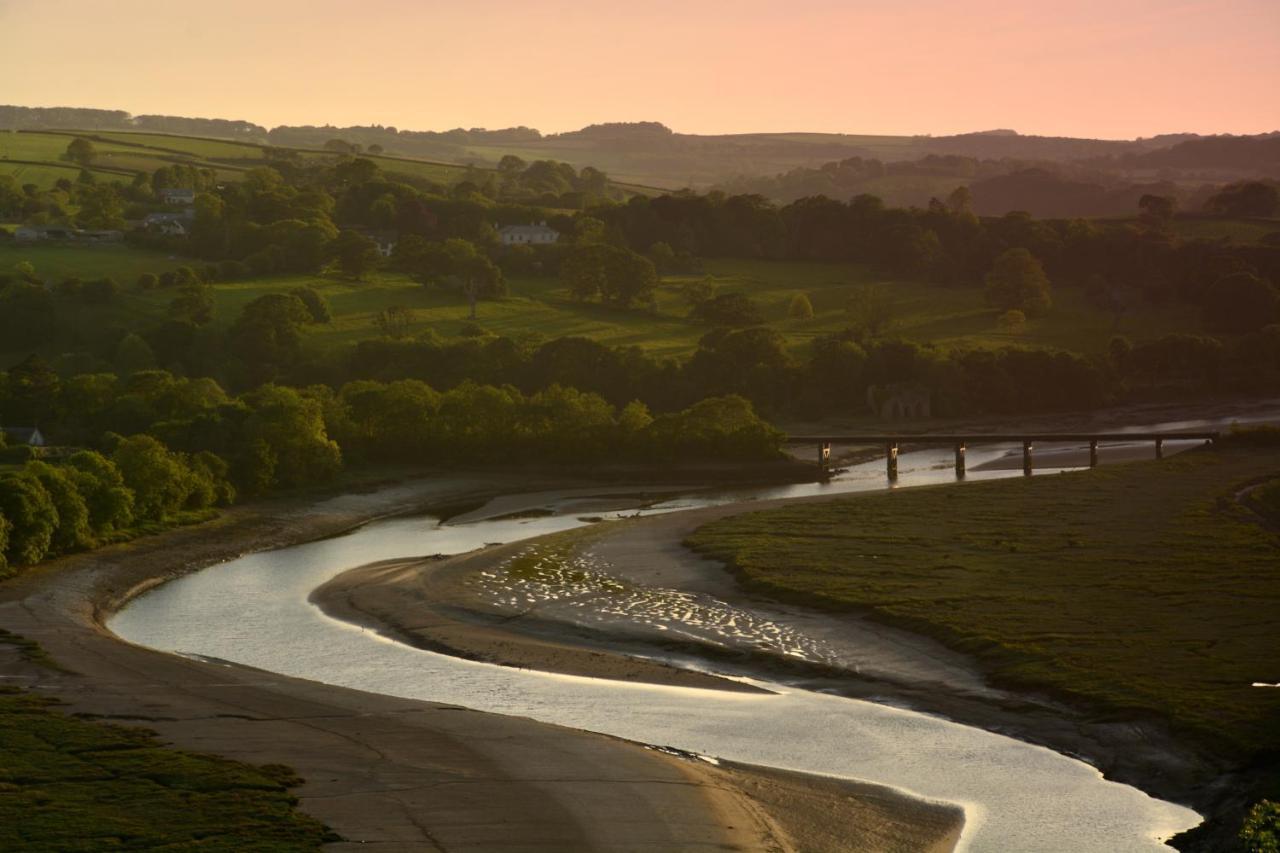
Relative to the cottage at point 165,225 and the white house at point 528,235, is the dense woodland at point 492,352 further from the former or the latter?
the cottage at point 165,225

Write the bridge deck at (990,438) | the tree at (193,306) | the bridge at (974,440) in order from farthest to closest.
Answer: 1. the tree at (193,306)
2. the bridge deck at (990,438)
3. the bridge at (974,440)

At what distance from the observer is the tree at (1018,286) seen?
153 m

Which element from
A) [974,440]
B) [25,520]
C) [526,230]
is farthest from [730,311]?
[25,520]

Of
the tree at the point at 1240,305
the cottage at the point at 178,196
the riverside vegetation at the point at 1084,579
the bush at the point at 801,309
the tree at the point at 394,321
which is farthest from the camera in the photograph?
the cottage at the point at 178,196

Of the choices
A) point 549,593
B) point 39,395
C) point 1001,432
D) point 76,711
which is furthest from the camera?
point 1001,432

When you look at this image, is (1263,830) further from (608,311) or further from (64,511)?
(608,311)

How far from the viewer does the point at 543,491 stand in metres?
91.2

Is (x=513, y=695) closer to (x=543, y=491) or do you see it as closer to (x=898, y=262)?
(x=543, y=491)

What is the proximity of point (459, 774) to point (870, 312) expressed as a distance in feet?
381

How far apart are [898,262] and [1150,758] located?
139695 mm

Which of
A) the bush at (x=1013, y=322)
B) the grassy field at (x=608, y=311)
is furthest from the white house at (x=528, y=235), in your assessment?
the bush at (x=1013, y=322)

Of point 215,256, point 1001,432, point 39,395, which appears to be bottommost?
point 1001,432

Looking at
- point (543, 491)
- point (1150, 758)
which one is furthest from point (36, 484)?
point (1150, 758)

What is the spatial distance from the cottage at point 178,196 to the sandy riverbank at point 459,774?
144 meters
